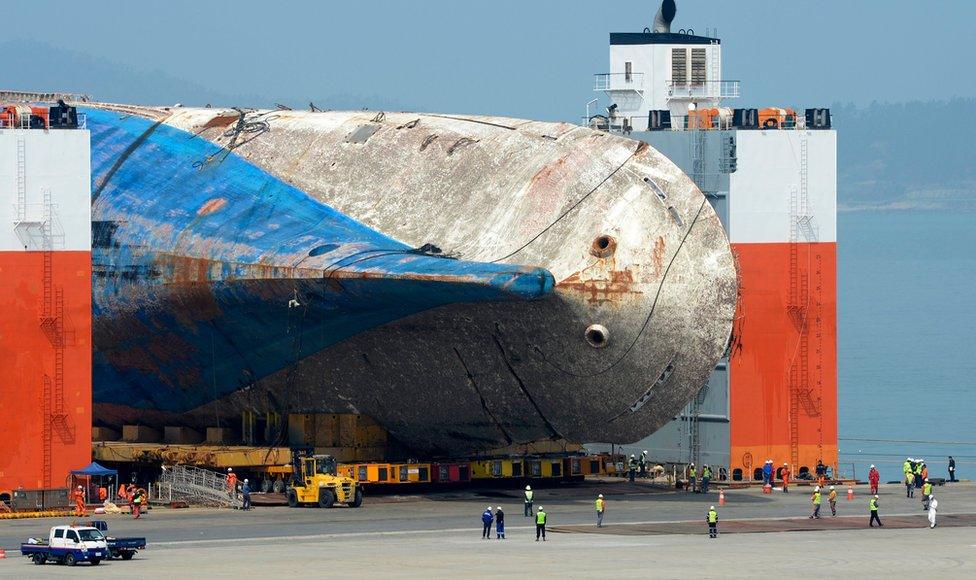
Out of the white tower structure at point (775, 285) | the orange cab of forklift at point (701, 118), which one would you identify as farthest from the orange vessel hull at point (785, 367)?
the orange cab of forklift at point (701, 118)

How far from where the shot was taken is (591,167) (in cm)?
6562

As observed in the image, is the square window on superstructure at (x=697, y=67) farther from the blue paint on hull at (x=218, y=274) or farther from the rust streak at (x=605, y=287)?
the rust streak at (x=605, y=287)

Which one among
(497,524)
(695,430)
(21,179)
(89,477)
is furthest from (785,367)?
(21,179)

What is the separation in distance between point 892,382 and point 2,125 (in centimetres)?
13230

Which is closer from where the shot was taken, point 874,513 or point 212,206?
point 874,513

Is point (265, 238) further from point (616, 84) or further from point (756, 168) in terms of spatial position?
point (616, 84)

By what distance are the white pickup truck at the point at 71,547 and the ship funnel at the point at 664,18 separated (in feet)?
157

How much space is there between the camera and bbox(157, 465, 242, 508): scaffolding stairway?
67250 mm

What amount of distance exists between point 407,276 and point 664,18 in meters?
35.1

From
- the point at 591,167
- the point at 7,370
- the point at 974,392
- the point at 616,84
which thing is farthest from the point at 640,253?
the point at 974,392

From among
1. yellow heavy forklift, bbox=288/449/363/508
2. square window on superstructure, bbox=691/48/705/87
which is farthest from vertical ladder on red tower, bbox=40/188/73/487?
square window on superstructure, bbox=691/48/705/87

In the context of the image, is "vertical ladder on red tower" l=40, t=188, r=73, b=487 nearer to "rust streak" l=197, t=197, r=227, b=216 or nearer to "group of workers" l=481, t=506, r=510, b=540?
"rust streak" l=197, t=197, r=227, b=216

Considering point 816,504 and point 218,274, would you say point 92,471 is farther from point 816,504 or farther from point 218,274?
point 816,504

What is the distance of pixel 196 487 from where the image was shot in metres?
67.9
